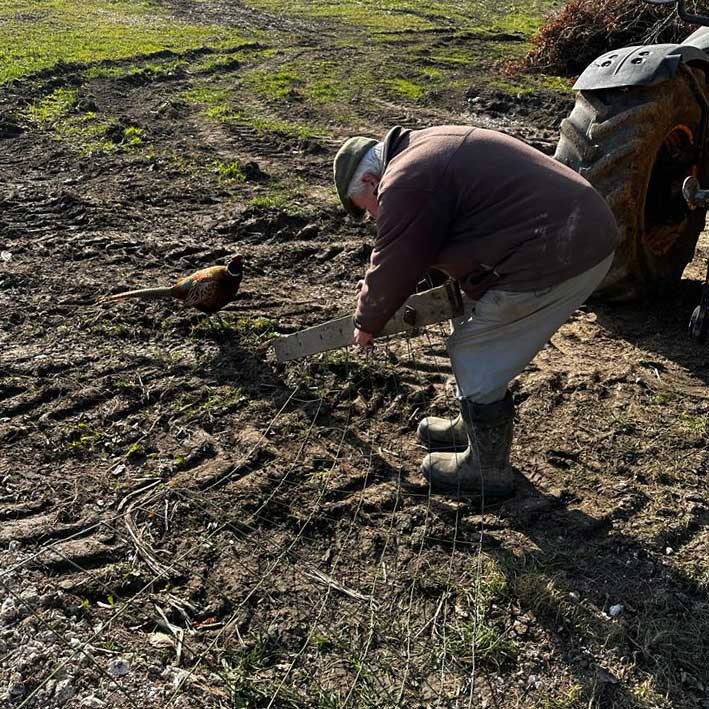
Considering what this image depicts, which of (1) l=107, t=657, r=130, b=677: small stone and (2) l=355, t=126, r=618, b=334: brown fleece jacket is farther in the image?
(2) l=355, t=126, r=618, b=334: brown fleece jacket

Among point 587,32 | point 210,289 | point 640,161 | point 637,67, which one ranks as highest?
point 637,67

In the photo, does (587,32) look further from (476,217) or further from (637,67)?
(476,217)

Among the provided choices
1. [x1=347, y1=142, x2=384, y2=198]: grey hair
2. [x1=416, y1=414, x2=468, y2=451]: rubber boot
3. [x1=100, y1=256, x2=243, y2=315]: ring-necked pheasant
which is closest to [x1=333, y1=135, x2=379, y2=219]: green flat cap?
[x1=347, y1=142, x2=384, y2=198]: grey hair

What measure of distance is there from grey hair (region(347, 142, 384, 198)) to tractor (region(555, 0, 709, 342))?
177 cm

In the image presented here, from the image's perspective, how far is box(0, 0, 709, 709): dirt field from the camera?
9.90ft

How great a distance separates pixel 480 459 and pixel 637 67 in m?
2.41

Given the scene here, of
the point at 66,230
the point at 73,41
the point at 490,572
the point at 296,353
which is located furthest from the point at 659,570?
the point at 73,41

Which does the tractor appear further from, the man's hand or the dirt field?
the man's hand

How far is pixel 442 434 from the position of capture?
4.20 metres

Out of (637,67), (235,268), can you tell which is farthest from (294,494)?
(637,67)

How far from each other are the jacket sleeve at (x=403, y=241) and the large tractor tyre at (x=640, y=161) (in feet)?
6.14

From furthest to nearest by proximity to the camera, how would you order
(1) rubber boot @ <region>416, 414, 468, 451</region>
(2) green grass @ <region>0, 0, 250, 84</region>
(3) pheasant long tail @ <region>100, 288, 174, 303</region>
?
1. (2) green grass @ <region>0, 0, 250, 84</region>
2. (3) pheasant long tail @ <region>100, 288, 174, 303</region>
3. (1) rubber boot @ <region>416, 414, 468, 451</region>

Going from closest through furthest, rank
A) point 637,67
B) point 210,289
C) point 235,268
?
1. point 637,67
2. point 210,289
3. point 235,268

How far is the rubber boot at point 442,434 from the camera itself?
13.6ft
